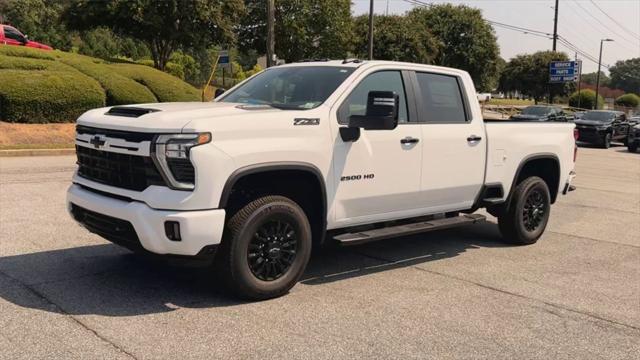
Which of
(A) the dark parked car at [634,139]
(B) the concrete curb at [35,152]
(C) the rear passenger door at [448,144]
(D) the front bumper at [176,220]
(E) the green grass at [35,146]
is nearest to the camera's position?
(D) the front bumper at [176,220]

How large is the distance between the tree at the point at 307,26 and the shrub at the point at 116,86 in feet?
85.4

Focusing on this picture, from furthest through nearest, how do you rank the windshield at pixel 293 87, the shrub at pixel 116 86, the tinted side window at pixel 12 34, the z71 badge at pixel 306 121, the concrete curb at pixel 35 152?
the tinted side window at pixel 12 34 → the shrub at pixel 116 86 → the concrete curb at pixel 35 152 → the windshield at pixel 293 87 → the z71 badge at pixel 306 121

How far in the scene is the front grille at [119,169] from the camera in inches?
180

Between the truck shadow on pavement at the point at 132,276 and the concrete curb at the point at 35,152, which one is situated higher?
the concrete curb at the point at 35,152

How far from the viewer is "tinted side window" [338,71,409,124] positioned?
5.47m

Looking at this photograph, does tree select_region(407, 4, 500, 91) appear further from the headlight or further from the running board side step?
the headlight

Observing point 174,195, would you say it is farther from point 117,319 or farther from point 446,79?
point 446,79

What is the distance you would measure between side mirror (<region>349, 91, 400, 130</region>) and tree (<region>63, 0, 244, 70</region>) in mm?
28171

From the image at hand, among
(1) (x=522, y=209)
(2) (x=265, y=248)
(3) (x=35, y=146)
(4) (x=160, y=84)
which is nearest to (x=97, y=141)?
(2) (x=265, y=248)

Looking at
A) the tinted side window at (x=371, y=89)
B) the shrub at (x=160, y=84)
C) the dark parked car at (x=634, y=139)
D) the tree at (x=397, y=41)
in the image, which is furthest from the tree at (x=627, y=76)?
the tinted side window at (x=371, y=89)

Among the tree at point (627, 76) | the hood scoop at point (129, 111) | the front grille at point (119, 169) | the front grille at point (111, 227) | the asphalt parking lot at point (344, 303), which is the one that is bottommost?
the asphalt parking lot at point (344, 303)

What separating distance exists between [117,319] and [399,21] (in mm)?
49440

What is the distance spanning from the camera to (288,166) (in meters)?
4.95

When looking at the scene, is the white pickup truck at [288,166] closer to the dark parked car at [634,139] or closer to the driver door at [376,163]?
the driver door at [376,163]
